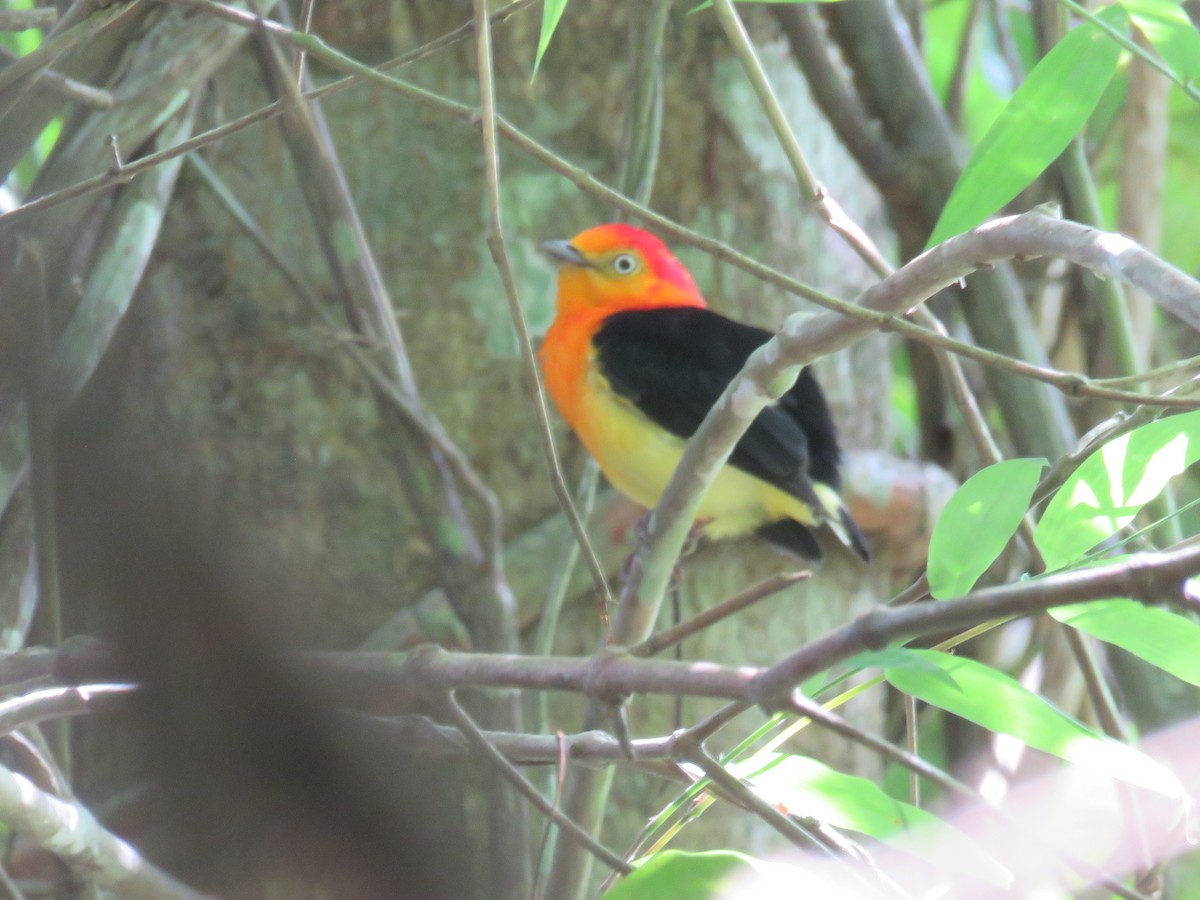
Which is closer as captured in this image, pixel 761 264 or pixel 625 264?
pixel 761 264

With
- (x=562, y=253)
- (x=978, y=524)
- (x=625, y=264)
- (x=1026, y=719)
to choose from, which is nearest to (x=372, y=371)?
(x=562, y=253)

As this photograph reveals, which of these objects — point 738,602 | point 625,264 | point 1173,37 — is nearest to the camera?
point 738,602

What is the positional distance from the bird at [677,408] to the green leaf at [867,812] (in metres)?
1.39

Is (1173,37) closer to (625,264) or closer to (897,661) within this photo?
(897,661)

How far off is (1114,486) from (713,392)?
5.16ft

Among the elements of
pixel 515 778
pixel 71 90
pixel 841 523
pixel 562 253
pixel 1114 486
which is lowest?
pixel 841 523

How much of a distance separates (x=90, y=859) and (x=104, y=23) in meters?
0.88

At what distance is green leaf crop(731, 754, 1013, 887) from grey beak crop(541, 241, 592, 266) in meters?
1.58

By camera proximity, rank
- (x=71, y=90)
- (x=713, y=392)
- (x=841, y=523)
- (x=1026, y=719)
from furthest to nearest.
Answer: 1. (x=713, y=392)
2. (x=841, y=523)
3. (x=71, y=90)
4. (x=1026, y=719)

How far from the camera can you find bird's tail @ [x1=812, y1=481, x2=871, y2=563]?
7.77 ft

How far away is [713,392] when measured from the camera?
102 inches

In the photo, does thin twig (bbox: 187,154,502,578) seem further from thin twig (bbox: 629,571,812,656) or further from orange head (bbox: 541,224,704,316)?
thin twig (bbox: 629,571,812,656)

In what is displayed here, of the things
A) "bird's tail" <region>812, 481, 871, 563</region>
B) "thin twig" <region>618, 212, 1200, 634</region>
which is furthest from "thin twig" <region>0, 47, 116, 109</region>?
"bird's tail" <region>812, 481, 871, 563</region>

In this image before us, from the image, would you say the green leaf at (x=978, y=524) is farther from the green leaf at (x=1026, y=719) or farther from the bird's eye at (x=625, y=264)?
the bird's eye at (x=625, y=264)
